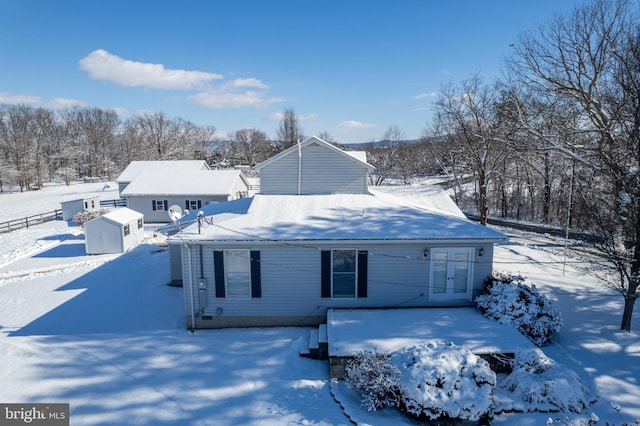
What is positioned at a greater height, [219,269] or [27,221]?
[219,269]

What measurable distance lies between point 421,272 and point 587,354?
14.0ft

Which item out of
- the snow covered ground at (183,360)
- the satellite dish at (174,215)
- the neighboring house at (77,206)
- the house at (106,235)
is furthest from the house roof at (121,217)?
the satellite dish at (174,215)

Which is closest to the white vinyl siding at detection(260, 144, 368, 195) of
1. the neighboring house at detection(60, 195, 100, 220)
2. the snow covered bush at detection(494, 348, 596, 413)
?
the snow covered bush at detection(494, 348, 596, 413)

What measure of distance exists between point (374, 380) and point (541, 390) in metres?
3.12

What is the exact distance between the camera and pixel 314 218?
38.0 ft

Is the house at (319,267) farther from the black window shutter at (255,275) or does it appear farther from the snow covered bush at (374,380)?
the snow covered bush at (374,380)

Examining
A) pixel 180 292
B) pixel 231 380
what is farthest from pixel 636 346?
pixel 180 292

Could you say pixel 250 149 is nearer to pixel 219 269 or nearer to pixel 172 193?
pixel 172 193

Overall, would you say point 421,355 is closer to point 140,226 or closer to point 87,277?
point 87,277

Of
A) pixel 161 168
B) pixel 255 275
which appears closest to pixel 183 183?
pixel 161 168

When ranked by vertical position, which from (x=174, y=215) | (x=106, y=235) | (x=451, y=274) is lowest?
(x=106, y=235)

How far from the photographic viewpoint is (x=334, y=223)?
11141mm

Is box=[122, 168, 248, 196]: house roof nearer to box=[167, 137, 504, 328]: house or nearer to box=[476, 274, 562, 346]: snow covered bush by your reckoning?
box=[167, 137, 504, 328]: house

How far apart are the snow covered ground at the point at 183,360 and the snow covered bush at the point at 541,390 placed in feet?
0.57
